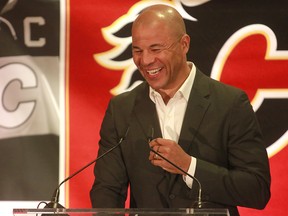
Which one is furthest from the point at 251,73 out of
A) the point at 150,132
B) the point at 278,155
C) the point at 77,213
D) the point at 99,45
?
the point at 77,213

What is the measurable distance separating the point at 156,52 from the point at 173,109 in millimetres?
217

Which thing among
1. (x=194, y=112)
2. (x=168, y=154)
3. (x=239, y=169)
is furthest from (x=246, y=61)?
(x=168, y=154)

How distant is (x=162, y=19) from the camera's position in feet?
7.60

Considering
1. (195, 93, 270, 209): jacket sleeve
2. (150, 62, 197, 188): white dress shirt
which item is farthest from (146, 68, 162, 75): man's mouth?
(195, 93, 270, 209): jacket sleeve

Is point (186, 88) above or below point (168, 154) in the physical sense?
above

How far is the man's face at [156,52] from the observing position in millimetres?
2293

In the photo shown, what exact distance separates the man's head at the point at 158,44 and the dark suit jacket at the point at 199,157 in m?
0.11

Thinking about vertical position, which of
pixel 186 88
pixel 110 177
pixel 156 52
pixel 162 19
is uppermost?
pixel 162 19

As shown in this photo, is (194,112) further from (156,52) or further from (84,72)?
(84,72)

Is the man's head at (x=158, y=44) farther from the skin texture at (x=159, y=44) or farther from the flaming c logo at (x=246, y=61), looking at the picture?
the flaming c logo at (x=246, y=61)

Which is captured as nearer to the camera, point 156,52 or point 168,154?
point 168,154

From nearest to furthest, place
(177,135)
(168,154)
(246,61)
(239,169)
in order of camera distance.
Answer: (168,154) → (239,169) → (177,135) → (246,61)

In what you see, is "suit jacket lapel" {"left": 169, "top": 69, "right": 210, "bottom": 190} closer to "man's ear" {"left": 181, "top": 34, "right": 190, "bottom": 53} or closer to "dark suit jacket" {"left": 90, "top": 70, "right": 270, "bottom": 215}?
"dark suit jacket" {"left": 90, "top": 70, "right": 270, "bottom": 215}

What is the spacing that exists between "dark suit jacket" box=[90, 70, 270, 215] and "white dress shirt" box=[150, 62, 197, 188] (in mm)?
29
